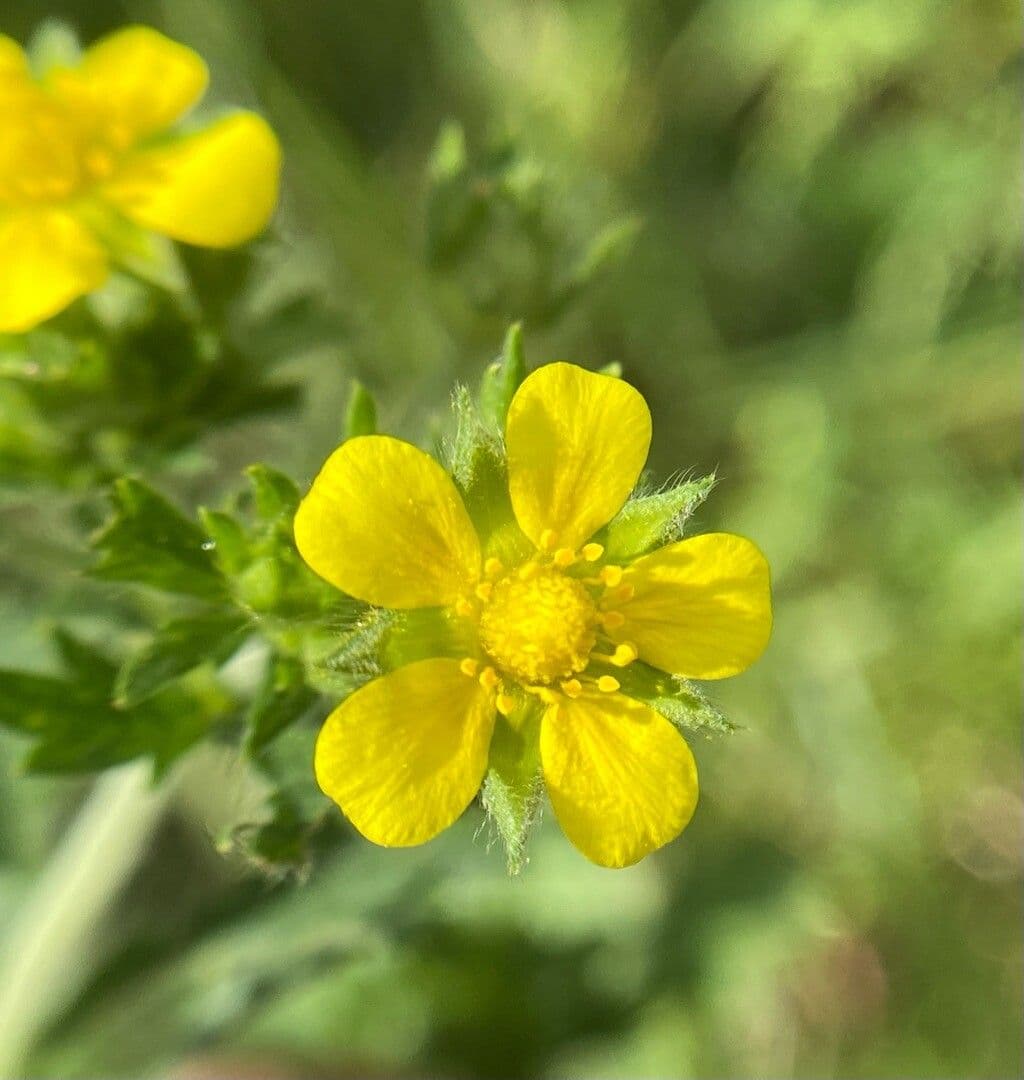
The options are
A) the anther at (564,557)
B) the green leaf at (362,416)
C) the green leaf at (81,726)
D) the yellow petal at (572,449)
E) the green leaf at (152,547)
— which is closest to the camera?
the yellow petal at (572,449)

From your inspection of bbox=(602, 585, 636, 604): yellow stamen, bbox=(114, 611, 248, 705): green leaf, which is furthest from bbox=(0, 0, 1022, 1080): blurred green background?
bbox=(602, 585, 636, 604): yellow stamen

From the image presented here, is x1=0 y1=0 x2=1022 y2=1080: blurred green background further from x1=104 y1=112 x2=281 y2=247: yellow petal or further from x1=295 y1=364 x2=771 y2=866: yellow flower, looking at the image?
x1=295 y1=364 x2=771 y2=866: yellow flower

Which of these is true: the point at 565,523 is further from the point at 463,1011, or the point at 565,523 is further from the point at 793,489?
the point at 463,1011

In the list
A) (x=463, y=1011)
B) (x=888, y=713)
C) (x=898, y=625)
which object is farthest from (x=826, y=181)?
(x=463, y=1011)

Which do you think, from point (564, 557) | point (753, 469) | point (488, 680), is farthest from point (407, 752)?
point (753, 469)

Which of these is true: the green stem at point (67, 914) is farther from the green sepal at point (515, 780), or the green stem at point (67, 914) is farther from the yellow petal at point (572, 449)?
the yellow petal at point (572, 449)

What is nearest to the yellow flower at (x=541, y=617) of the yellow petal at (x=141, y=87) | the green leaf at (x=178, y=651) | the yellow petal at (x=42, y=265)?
the green leaf at (x=178, y=651)

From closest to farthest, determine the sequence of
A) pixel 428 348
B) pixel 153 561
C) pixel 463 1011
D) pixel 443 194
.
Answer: pixel 153 561 < pixel 443 194 < pixel 428 348 < pixel 463 1011

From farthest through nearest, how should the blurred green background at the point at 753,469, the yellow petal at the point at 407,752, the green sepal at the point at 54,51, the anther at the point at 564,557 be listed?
A: the blurred green background at the point at 753,469
the green sepal at the point at 54,51
the anther at the point at 564,557
the yellow petal at the point at 407,752

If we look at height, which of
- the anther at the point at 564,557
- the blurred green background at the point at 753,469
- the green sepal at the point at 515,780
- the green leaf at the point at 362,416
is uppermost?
the green leaf at the point at 362,416
